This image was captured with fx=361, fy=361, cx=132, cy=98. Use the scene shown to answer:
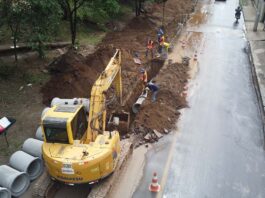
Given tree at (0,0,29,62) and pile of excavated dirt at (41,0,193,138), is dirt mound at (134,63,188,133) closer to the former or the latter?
pile of excavated dirt at (41,0,193,138)

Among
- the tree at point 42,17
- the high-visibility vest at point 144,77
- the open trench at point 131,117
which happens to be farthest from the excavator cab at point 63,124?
the high-visibility vest at point 144,77

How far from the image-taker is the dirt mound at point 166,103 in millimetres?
14969

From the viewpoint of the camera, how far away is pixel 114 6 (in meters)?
22.2

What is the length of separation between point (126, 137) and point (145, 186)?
281cm

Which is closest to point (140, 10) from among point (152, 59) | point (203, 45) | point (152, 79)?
point (203, 45)

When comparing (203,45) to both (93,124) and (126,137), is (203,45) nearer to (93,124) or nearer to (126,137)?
(126,137)

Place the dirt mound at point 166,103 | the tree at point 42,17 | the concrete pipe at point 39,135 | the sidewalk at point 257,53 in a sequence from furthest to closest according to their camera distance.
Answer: the sidewalk at point 257,53, the tree at point 42,17, the dirt mound at point 166,103, the concrete pipe at point 39,135

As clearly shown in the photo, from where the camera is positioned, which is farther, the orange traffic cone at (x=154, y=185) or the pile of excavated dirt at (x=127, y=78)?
the pile of excavated dirt at (x=127, y=78)

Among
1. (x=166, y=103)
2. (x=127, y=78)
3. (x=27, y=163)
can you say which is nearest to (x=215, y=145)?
(x=166, y=103)

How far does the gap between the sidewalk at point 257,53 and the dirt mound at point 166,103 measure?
387cm

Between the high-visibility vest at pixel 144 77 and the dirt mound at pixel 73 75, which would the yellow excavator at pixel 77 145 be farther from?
the high-visibility vest at pixel 144 77

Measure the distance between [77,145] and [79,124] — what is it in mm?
826

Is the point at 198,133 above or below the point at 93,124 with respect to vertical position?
below

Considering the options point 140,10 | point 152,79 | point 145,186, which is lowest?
point 145,186
